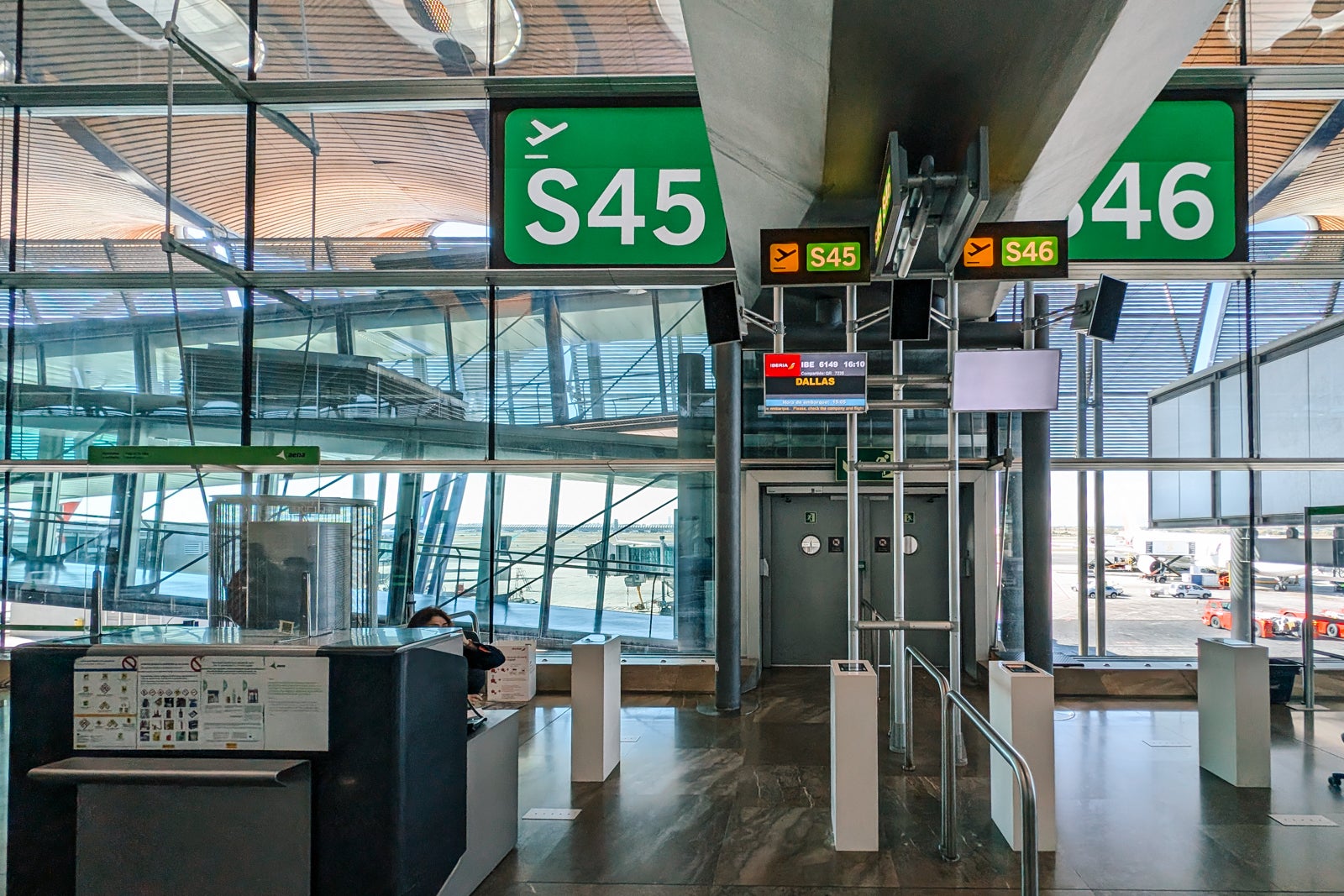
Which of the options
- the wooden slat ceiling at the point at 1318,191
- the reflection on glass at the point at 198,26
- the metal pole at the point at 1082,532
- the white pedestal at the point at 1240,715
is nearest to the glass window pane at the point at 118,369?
the reflection on glass at the point at 198,26

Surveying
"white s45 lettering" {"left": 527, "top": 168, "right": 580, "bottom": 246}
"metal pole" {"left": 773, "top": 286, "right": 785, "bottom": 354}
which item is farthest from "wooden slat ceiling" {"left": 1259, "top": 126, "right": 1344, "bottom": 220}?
"white s45 lettering" {"left": 527, "top": 168, "right": 580, "bottom": 246}

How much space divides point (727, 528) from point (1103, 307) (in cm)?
375

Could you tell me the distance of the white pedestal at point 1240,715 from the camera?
19.6 feet

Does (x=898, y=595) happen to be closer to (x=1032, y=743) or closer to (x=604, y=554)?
(x=1032, y=743)

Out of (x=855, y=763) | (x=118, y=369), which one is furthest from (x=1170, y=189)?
(x=118, y=369)

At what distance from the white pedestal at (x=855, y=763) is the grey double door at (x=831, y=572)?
18.2ft

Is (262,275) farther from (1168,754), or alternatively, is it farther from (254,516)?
(1168,754)

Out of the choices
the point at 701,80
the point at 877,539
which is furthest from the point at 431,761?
the point at 877,539

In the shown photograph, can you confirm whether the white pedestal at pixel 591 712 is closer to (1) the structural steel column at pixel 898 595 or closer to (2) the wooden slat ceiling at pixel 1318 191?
(1) the structural steel column at pixel 898 595

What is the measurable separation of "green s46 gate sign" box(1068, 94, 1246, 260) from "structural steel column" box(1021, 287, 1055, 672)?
1238 mm

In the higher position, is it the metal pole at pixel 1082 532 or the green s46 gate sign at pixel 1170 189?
the green s46 gate sign at pixel 1170 189

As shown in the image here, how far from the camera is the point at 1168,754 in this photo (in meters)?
6.80

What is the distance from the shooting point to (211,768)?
3453mm

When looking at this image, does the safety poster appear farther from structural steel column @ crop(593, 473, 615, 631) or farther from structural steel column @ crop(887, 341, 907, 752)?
structural steel column @ crop(593, 473, 615, 631)
